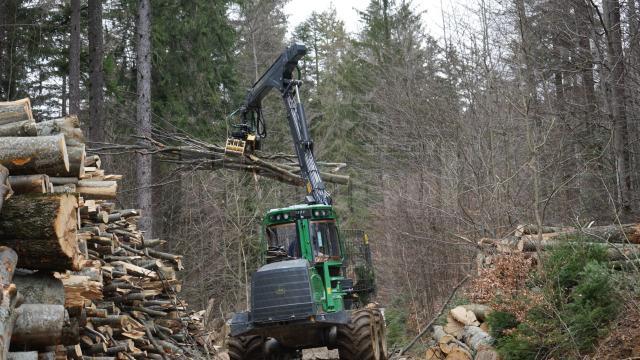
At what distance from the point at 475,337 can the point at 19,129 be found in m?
8.14

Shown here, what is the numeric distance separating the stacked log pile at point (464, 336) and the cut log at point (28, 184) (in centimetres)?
737

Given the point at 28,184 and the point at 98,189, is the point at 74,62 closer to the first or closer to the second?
the point at 98,189

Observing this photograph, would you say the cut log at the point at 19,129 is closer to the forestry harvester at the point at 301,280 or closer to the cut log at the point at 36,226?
the cut log at the point at 36,226

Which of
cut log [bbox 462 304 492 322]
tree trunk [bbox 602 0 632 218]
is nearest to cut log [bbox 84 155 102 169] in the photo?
cut log [bbox 462 304 492 322]

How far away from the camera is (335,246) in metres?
12.3

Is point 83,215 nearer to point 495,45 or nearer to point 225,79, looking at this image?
point 495,45

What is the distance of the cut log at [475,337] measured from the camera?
37.3ft

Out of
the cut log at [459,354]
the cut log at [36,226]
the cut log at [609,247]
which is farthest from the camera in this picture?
the cut log at [459,354]

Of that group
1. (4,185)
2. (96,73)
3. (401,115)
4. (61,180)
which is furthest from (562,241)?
(401,115)

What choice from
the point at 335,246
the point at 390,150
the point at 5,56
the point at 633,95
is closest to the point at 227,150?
the point at 335,246

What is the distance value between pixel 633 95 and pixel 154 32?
1429 centimetres

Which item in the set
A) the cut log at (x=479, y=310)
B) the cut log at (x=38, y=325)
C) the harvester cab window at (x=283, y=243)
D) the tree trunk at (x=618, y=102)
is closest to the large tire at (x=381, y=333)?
the cut log at (x=479, y=310)

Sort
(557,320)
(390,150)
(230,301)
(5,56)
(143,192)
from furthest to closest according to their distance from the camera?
(390,150), (230,301), (5,56), (143,192), (557,320)

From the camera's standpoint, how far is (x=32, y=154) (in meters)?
6.48
